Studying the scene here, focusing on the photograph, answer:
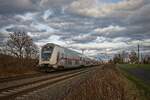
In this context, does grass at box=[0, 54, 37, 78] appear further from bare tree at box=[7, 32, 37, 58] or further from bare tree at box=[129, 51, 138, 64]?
bare tree at box=[129, 51, 138, 64]

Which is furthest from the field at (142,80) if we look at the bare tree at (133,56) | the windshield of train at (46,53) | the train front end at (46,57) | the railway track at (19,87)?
the bare tree at (133,56)

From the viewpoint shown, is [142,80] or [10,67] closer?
[142,80]

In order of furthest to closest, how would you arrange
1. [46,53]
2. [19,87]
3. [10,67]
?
1. [46,53]
2. [10,67]
3. [19,87]

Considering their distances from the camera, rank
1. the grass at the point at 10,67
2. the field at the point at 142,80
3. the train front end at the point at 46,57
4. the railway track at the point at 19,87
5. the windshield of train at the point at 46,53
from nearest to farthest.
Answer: the railway track at the point at 19,87
the field at the point at 142,80
the grass at the point at 10,67
the train front end at the point at 46,57
the windshield of train at the point at 46,53

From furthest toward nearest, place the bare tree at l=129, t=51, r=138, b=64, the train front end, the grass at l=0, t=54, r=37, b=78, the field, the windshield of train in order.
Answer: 1. the bare tree at l=129, t=51, r=138, b=64
2. the windshield of train
3. the train front end
4. the grass at l=0, t=54, r=37, b=78
5. the field

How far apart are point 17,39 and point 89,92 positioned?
44167 mm

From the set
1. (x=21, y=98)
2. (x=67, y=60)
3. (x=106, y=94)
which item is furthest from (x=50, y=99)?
(x=67, y=60)

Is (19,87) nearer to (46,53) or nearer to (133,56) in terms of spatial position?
(46,53)

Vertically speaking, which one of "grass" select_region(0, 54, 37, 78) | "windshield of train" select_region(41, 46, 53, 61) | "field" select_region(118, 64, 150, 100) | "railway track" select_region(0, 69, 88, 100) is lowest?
"field" select_region(118, 64, 150, 100)

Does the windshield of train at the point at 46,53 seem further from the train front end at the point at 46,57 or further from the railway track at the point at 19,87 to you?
the railway track at the point at 19,87

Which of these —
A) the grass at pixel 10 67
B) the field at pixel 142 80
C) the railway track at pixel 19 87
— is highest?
the grass at pixel 10 67

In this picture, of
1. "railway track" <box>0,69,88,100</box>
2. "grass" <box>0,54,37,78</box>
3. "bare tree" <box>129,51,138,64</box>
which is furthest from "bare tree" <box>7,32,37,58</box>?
"bare tree" <box>129,51,138,64</box>

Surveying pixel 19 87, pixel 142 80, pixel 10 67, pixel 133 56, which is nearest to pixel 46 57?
pixel 10 67

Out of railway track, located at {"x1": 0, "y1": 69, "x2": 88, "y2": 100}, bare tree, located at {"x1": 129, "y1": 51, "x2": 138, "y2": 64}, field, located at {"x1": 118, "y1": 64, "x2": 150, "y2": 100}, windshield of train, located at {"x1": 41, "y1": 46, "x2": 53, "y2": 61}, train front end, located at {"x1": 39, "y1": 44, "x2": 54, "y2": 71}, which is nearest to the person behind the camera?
railway track, located at {"x1": 0, "y1": 69, "x2": 88, "y2": 100}
